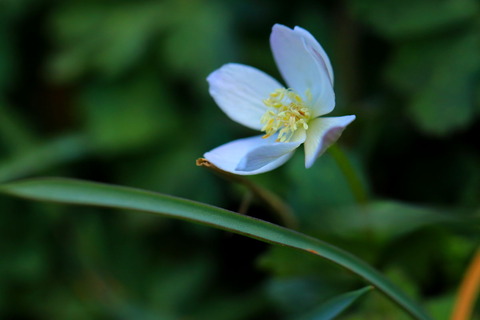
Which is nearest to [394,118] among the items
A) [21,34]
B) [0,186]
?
[0,186]

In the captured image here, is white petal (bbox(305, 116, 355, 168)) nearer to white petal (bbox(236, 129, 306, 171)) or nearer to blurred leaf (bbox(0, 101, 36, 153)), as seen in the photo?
white petal (bbox(236, 129, 306, 171))

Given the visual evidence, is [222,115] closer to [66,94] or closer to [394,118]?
[394,118]

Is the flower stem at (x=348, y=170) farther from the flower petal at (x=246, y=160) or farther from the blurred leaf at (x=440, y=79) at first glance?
the blurred leaf at (x=440, y=79)

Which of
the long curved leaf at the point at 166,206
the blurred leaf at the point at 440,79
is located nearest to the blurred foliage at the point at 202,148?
the blurred leaf at the point at 440,79

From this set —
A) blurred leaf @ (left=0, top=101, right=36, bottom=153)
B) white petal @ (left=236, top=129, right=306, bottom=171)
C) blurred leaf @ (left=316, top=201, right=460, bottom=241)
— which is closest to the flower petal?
white petal @ (left=236, top=129, right=306, bottom=171)

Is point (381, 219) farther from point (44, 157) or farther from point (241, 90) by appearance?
point (44, 157)

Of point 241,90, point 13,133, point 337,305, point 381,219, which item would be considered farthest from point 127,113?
point 337,305
